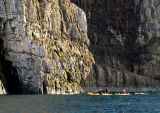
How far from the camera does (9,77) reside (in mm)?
141625

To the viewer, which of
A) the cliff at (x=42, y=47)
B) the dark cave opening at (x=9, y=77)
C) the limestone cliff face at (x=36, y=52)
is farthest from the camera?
the cliff at (x=42, y=47)

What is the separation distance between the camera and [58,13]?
169m

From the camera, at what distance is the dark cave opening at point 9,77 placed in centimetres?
13925

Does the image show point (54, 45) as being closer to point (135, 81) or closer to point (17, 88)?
point (17, 88)

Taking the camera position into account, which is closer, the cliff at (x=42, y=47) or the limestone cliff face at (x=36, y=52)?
the limestone cliff face at (x=36, y=52)

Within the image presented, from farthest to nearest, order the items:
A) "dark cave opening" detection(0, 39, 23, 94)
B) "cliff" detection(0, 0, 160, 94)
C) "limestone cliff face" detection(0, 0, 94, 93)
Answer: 1. "cliff" detection(0, 0, 160, 94)
2. "limestone cliff face" detection(0, 0, 94, 93)
3. "dark cave opening" detection(0, 39, 23, 94)

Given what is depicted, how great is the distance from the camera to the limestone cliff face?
458ft

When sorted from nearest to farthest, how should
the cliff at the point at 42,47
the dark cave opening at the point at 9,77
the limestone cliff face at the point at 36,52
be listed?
the dark cave opening at the point at 9,77 < the limestone cliff face at the point at 36,52 < the cliff at the point at 42,47

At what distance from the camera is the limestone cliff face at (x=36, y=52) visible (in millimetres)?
139625

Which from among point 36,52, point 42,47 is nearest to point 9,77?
point 36,52

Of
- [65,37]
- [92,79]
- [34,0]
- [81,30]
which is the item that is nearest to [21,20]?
[34,0]

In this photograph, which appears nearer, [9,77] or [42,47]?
[9,77]

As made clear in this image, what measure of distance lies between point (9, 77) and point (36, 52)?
31.8 ft

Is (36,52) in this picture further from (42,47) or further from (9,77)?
(9,77)
